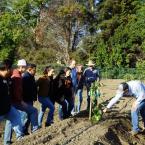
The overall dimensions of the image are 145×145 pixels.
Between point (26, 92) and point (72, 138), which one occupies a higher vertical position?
point (26, 92)

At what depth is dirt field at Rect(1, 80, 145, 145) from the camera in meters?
10.1

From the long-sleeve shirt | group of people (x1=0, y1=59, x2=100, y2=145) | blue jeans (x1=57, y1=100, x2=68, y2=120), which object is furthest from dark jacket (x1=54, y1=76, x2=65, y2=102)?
the long-sleeve shirt

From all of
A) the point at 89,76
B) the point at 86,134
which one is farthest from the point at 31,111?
the point at 89,76

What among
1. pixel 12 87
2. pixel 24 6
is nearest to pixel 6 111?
pixel 12 87

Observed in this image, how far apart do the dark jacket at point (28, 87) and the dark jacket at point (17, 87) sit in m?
0.63

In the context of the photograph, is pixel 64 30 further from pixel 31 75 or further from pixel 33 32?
pixel 31 75

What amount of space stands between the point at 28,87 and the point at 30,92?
0.13m

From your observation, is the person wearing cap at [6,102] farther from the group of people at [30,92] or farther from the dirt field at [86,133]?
the dirt field at [86,133]

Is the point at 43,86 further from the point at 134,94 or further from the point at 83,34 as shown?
the point at 83,34

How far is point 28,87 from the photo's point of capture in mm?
10602

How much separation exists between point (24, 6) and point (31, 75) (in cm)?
5961

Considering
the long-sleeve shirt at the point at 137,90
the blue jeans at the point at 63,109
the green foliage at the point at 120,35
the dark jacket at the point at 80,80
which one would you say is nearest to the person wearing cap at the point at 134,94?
the long-sleeve shirt at the point at 137,90

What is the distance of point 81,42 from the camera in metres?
57.5

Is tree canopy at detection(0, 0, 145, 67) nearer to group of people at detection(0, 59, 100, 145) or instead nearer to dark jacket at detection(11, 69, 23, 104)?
group of people at detection(0, 59, 100, 145)
